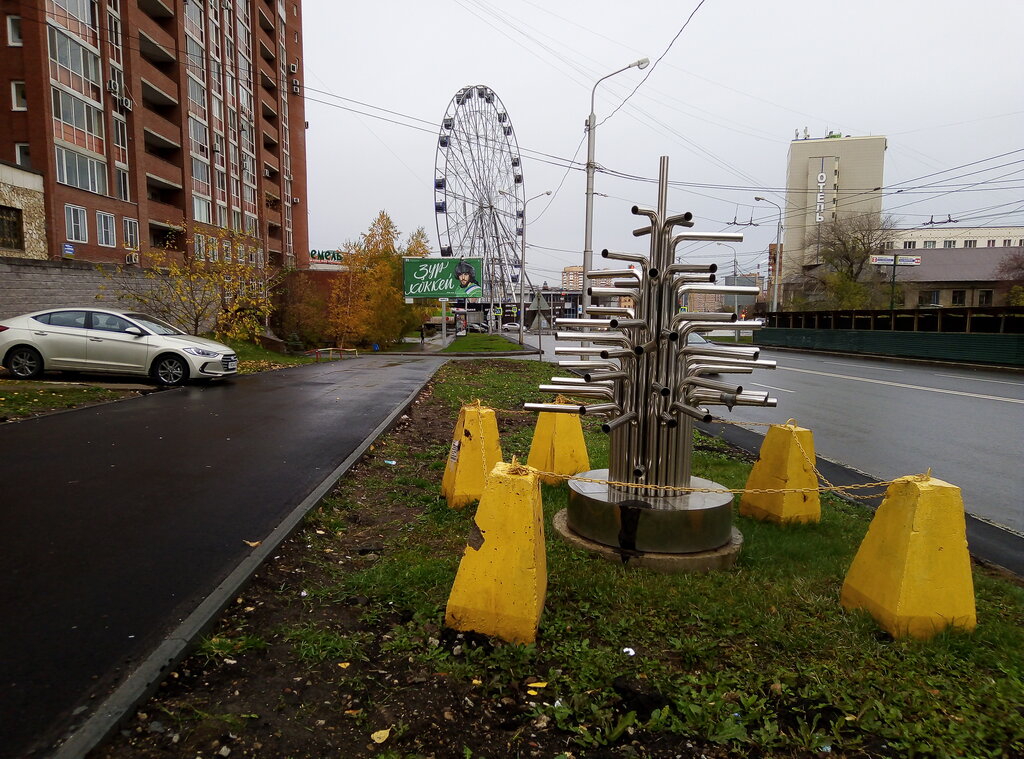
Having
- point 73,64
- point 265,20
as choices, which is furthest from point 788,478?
point 265,20

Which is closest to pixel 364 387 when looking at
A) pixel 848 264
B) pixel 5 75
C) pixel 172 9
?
pixel 5 75

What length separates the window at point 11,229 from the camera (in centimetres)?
2664

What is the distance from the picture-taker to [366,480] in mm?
6586

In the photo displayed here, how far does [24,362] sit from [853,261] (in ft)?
183

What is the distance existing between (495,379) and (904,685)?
47.9 ft

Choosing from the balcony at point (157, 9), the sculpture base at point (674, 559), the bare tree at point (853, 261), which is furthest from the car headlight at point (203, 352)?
the bare tree at point (853, 261)

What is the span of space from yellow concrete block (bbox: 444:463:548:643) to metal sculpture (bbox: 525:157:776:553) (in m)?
1.12

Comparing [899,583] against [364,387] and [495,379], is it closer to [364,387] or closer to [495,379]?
[364,387]

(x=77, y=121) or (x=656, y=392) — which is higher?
(x=77, y=121)

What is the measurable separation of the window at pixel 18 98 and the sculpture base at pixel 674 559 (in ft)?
120

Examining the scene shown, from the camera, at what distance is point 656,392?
4508mm

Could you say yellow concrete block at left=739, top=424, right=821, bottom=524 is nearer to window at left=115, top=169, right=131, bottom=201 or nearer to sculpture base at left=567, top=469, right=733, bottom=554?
sculpture base at left=567, top=469, right=733, bottom=554

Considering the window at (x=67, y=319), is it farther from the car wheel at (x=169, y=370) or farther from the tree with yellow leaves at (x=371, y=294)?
the tree with yellow leaves at (x=371, y=294)

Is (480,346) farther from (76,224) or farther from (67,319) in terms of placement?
(67,319)
